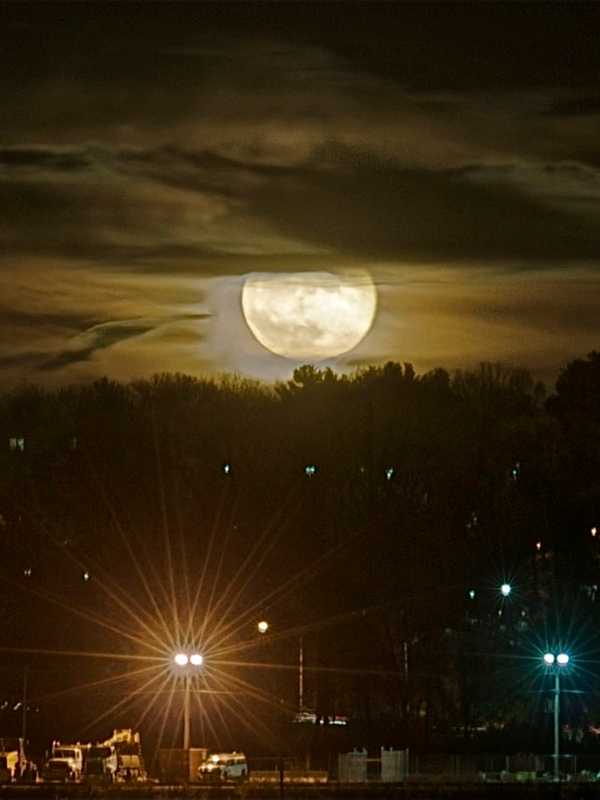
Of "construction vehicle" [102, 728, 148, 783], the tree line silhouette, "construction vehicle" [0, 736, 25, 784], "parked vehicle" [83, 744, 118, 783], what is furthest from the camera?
the tree line silhouette

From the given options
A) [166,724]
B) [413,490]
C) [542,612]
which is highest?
[413,490]

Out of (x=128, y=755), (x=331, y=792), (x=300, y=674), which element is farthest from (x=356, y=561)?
(x=331, y=792)

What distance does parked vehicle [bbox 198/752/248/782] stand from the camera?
59.5 metres

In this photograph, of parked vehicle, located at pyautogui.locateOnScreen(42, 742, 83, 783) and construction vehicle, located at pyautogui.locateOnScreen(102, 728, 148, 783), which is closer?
parked vehicle, located at pyautogui.locateOnScreen(42, 742, 83, 783)

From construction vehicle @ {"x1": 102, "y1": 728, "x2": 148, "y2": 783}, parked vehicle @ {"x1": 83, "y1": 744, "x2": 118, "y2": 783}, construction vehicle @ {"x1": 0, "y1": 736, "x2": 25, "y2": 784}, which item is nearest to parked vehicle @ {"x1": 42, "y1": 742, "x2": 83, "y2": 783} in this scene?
parked vehicle @ {"x1": 83, "y1": 744, "x2": 118, "y2": 783}

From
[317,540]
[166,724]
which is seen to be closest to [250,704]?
[166,724]

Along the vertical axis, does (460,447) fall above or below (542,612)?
above

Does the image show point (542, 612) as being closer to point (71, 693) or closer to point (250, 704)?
point (250, 704)

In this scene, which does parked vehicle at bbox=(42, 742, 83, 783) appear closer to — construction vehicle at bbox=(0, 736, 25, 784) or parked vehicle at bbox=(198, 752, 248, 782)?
construction vehicle at bbox=(0, 736, 25, 784)

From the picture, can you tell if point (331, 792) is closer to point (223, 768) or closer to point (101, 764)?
point (223, 768)

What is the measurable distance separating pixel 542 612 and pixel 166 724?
1779 centimetres

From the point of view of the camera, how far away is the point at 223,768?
61.5 m

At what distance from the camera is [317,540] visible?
272 ft

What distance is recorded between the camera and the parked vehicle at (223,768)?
5953 cm
